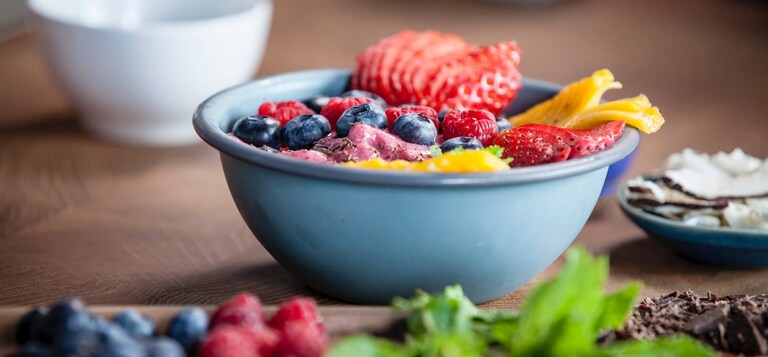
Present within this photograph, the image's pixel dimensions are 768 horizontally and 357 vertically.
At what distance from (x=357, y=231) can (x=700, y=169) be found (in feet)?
1.90

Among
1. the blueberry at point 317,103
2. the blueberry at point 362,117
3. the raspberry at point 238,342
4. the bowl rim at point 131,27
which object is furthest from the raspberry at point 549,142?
the bowl rim at point 131,27

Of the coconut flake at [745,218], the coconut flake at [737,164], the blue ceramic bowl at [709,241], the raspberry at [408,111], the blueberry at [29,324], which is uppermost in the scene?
the raspberry at [408,111]

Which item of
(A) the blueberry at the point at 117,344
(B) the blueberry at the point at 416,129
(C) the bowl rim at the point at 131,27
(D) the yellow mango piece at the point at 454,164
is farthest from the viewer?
(C) the bowl rim at the point at 131,27

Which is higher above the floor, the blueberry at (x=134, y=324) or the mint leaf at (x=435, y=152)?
the mint leaf at (x=435, y=152)

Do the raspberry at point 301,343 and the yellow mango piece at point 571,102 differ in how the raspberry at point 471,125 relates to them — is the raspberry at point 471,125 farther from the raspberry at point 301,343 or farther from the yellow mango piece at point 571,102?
the raspberry at point 301,343

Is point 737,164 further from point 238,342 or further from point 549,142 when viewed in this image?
point 238,342

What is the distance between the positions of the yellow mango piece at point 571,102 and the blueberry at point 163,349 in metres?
0.57

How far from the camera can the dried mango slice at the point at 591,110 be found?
40.1 inches

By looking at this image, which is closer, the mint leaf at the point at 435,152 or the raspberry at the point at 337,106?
the mint leaf at the point at 435,152

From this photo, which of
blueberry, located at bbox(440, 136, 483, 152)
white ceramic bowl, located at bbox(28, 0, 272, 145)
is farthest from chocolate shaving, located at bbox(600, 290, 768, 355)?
white ceramic bowl, located at bbox(28, 0, 272, 145)

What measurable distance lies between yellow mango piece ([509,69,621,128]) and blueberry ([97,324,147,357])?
587mm

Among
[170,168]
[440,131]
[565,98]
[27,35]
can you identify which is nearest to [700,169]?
[565,98]

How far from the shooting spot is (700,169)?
4.06 ft

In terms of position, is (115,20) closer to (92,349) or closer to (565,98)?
(565,98)
